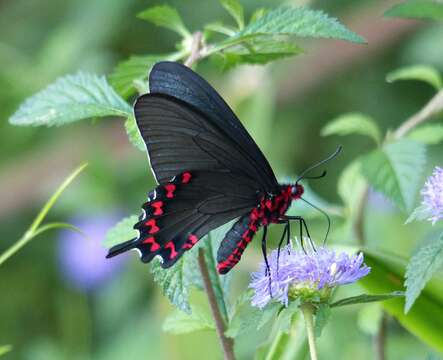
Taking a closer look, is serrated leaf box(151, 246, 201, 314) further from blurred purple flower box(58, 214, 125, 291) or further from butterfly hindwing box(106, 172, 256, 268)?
blurred purple flower box(58, 214, 125, 291)

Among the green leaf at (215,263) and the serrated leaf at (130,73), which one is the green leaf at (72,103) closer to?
the serrated leaf at (130,73)

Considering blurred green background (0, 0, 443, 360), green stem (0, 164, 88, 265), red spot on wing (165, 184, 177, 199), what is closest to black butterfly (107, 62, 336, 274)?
red spot on wing (165, 184, 177, 199)

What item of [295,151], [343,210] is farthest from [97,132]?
[343,210]

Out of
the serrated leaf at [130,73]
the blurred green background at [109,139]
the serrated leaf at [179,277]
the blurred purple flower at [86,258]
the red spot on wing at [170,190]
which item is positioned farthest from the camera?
the blurred purple flower at [86,258]

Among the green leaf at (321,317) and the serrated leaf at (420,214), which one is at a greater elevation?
the serrated leaf at (420,214)

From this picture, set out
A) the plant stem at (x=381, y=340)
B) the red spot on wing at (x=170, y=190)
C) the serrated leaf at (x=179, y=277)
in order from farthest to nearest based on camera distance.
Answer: the plant stem at (x=381, y=340), the red spot on wing at (x=170, y=190), the serrated leaf at (x=179, y=277)

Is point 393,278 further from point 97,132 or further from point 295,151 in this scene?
point 97,132

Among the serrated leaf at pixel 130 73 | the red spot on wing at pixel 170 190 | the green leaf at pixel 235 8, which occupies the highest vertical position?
the green leaf at pixel 235 8

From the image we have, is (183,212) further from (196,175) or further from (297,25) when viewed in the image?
(297,25)

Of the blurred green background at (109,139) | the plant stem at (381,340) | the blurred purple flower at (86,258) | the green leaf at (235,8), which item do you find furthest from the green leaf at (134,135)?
the blurred purple flower at (86,258)
